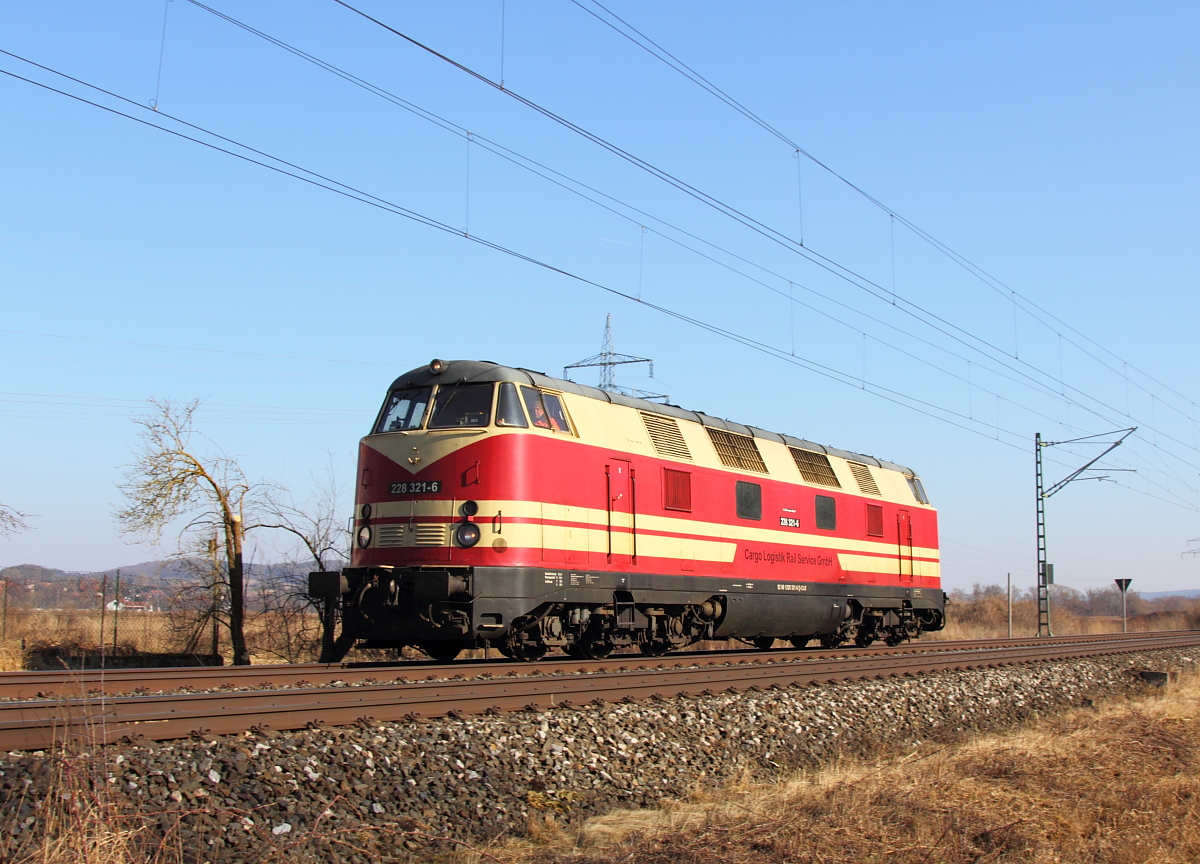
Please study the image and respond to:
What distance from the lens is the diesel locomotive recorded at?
44.9 feet

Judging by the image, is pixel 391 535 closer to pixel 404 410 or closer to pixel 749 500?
pixel 404 410

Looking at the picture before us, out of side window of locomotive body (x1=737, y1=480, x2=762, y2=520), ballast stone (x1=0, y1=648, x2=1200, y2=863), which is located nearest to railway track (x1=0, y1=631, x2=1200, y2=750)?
ballast stone (x1=0, y1=648, x2=1200, y2=863)

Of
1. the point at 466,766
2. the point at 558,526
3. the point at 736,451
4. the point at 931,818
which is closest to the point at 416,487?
the point at 558,526

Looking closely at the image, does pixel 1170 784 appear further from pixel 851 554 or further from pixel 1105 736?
pixel 851 554

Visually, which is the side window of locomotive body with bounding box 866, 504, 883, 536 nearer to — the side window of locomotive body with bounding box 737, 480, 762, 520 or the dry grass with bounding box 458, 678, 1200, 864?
the side window of locomotive body with bounding box 737, 480, 762, 520

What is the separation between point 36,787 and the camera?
20.1 feet

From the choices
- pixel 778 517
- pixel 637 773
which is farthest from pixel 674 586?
→ pixel 637 773

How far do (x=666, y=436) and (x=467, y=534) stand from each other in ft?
15.2

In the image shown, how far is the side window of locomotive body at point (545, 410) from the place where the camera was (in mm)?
14492

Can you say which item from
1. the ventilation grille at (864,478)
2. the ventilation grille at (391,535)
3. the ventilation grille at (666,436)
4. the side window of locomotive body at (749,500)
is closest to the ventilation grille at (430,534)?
the ventilation grille at (391,535)

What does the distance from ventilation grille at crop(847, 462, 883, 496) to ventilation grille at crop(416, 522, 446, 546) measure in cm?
1177

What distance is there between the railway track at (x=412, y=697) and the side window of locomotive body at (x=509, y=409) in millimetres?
3265

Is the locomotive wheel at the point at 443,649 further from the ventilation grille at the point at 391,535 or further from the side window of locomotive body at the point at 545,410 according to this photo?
the side window of locomotive body at the point at 545,410

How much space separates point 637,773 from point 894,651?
42.2 feet
